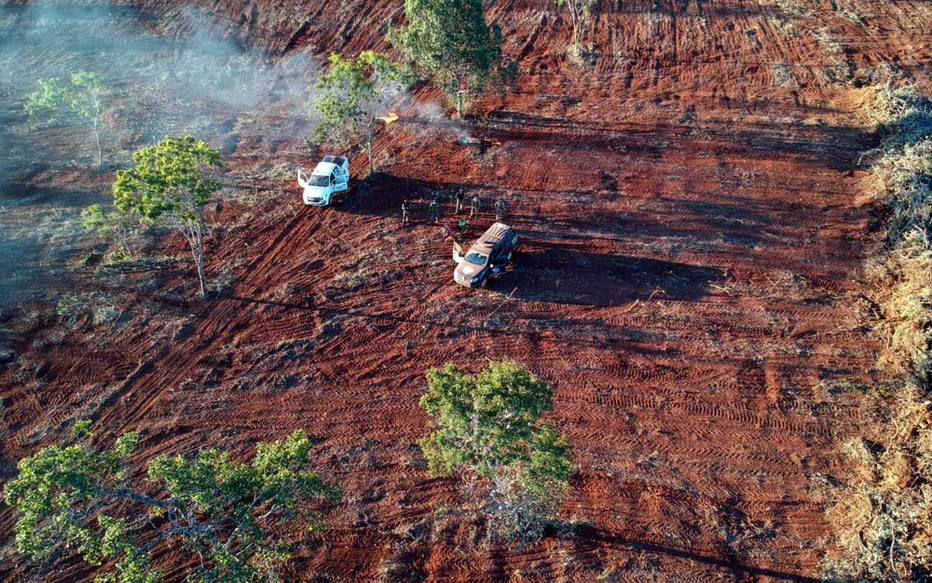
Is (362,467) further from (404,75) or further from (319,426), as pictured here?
(404,75)

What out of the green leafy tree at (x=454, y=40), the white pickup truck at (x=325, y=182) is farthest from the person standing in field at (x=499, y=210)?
the green leafy tree at (x=454, y=40)

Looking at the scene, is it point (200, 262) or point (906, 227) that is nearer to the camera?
point (200, 262)

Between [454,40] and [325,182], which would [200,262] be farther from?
[454,40]

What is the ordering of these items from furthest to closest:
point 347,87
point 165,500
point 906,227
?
point 347,87 < point 906,227 < point 165,500

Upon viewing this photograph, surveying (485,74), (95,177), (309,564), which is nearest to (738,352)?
(309,564)

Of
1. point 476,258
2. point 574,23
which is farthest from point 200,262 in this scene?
point 574,23

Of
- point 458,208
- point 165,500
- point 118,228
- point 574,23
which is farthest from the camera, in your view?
point 574,23
